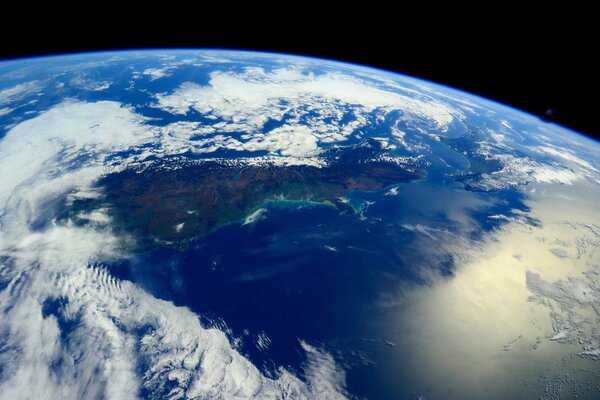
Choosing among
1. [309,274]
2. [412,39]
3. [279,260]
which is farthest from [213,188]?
[412,39]

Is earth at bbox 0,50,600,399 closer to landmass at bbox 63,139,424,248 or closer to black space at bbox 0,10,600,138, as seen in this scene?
landmass at bbox 63,139,424,248

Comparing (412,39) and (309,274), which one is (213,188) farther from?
(412,39)

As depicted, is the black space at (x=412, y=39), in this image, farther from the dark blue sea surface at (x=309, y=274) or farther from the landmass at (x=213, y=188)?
the landmass at (x=213, y=188)

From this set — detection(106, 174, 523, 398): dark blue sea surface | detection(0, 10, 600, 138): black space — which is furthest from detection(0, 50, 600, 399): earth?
detection(0, 10, 600, 138): black space

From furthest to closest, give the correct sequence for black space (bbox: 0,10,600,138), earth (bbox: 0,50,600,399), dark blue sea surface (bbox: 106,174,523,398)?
dark blue sea surface (bbox: 106,174,523,398) < earth (bbox: 0,50,600,399) < black space (bbox: 0,10,600,138)

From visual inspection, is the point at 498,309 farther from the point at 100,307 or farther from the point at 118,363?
the point at 100,307
